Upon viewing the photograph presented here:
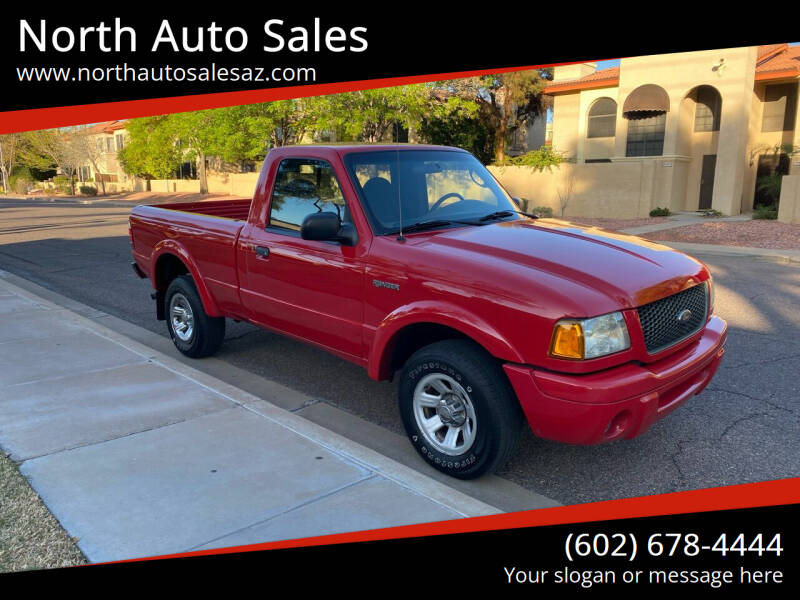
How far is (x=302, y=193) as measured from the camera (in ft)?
16.5

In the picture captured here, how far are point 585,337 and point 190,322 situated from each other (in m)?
4.14

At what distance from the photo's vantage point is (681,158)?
24.2 m

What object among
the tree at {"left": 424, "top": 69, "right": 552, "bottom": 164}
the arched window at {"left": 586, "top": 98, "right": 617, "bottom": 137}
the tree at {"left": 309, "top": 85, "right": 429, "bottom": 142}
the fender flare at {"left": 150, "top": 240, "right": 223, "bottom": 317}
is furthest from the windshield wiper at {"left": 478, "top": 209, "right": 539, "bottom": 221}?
the arched window at {"left": 586, "top": 98, "right": 617, "bottom": 137}

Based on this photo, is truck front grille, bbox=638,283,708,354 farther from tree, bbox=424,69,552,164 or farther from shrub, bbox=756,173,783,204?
tree, bbox=424,69,552,164

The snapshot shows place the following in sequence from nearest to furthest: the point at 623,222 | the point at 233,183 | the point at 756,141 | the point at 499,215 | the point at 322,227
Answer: the point at 322,227
the point at 499,215
the point at 623,222
the point at 756,141
the point at 233,183

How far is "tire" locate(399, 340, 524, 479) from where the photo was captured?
368 centimetres

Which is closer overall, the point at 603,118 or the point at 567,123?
the point at 603,118

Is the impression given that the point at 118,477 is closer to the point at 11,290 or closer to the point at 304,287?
the point at 304,287

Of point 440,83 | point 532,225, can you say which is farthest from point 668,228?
point 532,225

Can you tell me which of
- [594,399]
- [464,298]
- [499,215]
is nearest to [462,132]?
[499,215]

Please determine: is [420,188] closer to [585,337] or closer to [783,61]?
[585,337]

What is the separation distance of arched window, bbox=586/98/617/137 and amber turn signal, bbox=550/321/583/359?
2723cm

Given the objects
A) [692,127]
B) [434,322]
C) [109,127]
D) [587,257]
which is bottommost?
[434,322]

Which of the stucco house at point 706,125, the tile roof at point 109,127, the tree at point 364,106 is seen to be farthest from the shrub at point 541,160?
the tile roof at point 109,127
